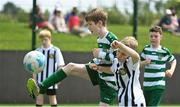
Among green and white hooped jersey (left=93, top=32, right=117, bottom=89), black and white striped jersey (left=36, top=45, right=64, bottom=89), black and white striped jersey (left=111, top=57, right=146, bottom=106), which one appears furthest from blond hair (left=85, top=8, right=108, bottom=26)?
black and white striped jersey (left=36, top=45, right=64, bottom=89)

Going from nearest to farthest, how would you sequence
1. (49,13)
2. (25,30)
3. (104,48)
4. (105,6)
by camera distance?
(104,48)
(105,6)
(49,13)
(25,30)

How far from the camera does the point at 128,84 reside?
855 cm

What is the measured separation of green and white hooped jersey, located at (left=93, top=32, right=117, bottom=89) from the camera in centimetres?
991

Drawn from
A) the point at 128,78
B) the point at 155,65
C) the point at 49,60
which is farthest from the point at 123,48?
the point at 49,60

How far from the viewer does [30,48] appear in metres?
16.9

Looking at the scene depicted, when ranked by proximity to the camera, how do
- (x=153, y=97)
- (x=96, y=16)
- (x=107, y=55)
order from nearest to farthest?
(x=96, y=16) → (x=107, y=55) → (x=153, y=97)

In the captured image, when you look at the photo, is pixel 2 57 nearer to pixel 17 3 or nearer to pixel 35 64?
pixel 17 3

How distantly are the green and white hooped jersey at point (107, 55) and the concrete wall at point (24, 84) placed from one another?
6210mm

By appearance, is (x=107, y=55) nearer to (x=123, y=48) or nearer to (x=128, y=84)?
(x=128, y=84)

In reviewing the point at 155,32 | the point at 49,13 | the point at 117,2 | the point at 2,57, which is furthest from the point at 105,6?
the point at 155,32

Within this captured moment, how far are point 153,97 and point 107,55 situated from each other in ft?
4.00

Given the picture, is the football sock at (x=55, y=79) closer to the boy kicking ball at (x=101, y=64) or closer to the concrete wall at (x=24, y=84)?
the boy kicking ball at (x=101, y=64)

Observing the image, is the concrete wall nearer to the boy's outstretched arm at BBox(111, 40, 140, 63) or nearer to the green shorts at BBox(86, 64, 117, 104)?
the green shorts at BBox(86, 64, 117, 104)

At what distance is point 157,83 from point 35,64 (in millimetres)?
2021
